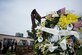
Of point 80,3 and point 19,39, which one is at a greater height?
point 80,3

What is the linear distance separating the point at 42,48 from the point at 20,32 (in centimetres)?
105

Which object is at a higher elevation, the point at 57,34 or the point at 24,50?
the point at 57,34

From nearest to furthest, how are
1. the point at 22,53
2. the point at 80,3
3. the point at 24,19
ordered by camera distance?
the point at 22,53 < the point at 80,3 < the point at 24,19

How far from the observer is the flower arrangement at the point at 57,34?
116 centimetres

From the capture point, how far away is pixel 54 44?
1177 millimetres

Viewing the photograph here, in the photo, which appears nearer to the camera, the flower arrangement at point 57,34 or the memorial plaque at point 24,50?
the flower arrangement at point 57,34

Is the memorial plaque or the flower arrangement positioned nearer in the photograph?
the flower arrangement

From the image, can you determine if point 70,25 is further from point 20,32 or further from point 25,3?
point 25,3

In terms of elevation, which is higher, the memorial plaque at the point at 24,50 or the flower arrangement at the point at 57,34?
the flower arrangement at the point at 57,34

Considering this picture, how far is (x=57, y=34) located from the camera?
1.25 metres

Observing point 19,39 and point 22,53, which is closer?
point 22,53

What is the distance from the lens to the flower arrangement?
116 cm

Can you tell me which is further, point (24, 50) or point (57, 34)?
point (24, 50)

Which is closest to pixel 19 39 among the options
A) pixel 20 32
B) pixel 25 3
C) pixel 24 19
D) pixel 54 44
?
pixel 20 32
